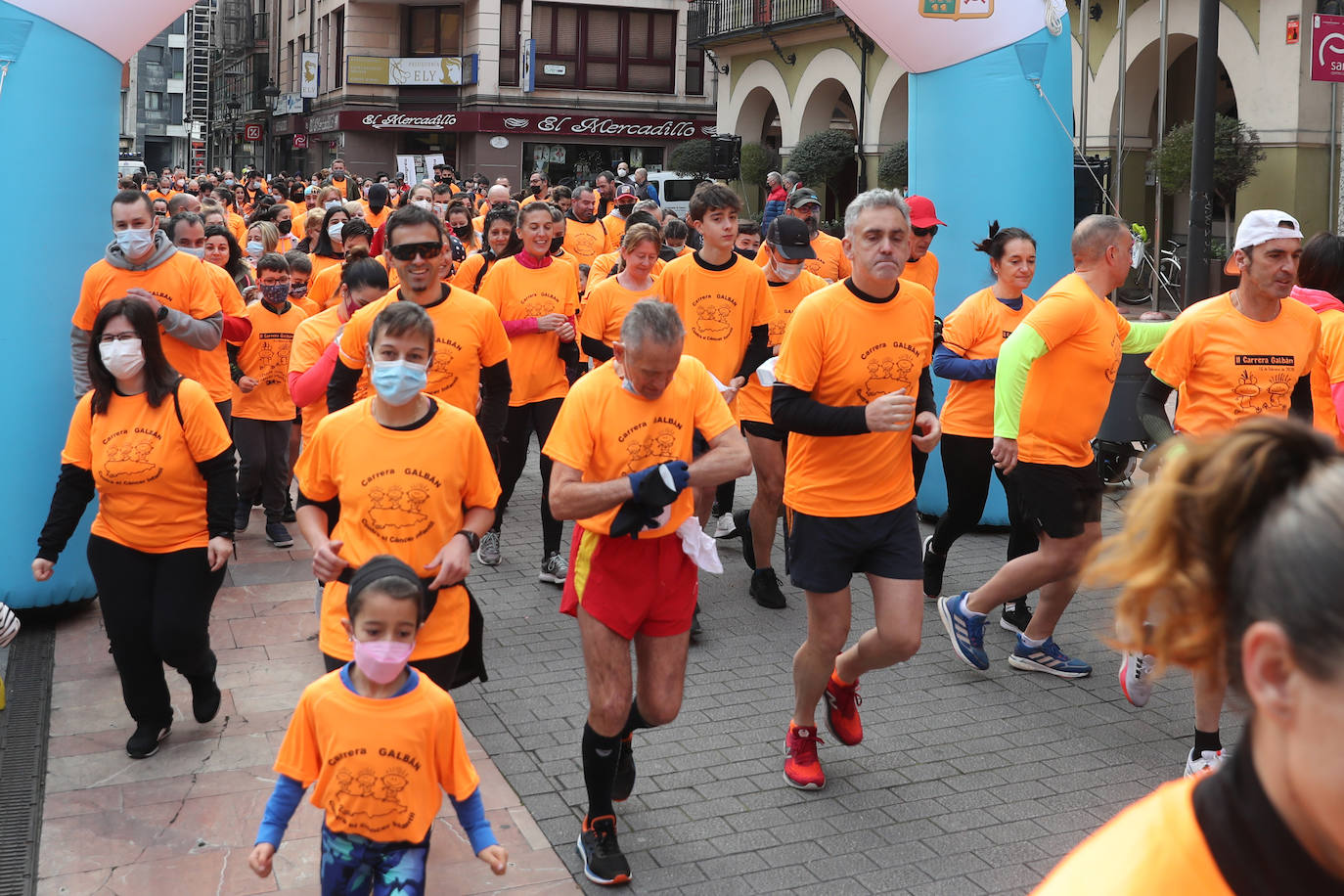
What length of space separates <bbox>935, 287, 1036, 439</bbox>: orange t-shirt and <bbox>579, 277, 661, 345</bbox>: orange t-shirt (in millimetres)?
1710

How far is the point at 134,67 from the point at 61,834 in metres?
88.7

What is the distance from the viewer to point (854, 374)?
524 cm

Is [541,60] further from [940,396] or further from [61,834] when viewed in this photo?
[61,834]

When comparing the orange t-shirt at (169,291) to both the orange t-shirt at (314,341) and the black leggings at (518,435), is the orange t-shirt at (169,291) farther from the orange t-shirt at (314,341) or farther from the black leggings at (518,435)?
the black leggings at (518,435)

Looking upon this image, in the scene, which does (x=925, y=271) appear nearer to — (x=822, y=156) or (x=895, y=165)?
(x=895, y=165)

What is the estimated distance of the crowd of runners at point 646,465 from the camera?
149 inches

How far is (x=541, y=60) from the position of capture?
47.0 meters

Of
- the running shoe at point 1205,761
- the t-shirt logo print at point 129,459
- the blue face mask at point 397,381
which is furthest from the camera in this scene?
the t-shirt logo print at point 129,459

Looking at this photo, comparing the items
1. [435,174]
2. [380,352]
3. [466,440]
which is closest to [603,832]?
[466,440]

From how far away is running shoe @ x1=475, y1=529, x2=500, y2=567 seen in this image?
882 centimetres

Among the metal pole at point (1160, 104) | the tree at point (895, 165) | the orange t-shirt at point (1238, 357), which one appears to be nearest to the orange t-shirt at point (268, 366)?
the orange t-shirt at point (1238, 357)

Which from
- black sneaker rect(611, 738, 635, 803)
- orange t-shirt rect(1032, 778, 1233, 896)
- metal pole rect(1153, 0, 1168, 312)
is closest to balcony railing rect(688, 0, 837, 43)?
metal pole rect(1153, 0, 1168, 312)

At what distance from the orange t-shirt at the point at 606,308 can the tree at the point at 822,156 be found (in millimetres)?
24053

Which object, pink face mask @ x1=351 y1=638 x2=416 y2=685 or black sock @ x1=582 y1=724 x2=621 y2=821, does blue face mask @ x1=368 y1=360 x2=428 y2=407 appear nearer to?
pink face mask @ x1=351 y1=638 x2=416 y2=685
